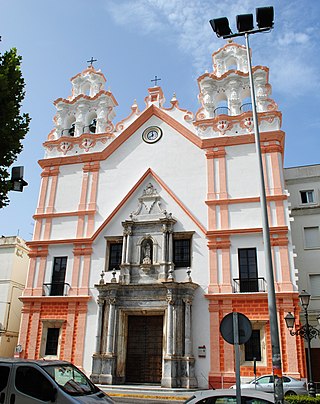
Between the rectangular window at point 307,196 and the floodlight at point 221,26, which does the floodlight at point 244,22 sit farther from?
the rectangular window at point 307,196

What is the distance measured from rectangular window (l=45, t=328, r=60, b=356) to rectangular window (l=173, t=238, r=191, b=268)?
25.8ft

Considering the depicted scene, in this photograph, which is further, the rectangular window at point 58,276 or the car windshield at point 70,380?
the rectangular window at point 58,276

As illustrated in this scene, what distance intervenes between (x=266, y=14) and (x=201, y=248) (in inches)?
515

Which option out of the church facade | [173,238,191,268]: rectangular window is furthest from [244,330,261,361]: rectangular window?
[173,238,191,268]: rectangular window

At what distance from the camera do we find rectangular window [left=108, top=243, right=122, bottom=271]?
23516mm

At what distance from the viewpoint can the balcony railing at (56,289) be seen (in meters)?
23.6

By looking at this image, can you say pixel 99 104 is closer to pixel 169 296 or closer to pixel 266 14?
pixel 169 296

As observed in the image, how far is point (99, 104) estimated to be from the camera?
28.6 meters

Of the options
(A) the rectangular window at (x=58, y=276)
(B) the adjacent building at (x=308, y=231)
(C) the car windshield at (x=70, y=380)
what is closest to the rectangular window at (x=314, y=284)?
(B) the adjacent building at (x=308, y=231)

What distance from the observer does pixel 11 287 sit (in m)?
28.5

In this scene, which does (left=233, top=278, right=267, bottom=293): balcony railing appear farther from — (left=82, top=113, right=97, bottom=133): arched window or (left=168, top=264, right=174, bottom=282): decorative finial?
(left=82, top=113, right=97, bottom=133): arched window

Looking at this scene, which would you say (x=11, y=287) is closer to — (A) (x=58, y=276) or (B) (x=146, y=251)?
(A) (x=58, y=276)

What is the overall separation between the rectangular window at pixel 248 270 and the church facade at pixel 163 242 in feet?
0.17

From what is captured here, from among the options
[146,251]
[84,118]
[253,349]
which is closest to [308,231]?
[253,349]
